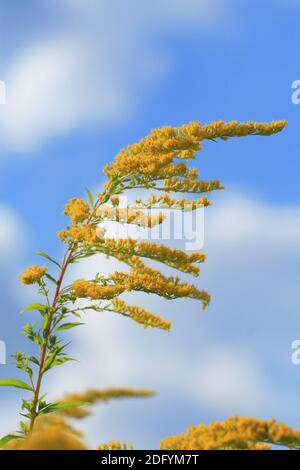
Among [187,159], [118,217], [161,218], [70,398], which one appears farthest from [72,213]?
[70,398]

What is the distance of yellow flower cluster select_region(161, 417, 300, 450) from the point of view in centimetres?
302

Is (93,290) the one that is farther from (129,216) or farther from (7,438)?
(7,438)

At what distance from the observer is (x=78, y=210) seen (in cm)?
649

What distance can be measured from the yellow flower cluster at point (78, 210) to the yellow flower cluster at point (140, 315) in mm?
938

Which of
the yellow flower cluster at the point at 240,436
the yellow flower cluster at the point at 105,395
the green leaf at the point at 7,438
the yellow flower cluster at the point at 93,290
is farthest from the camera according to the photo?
the yellow flower cluster at the point at 93,290

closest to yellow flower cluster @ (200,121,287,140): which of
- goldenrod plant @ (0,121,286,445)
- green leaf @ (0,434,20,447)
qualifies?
goldenrod plant @ (0,121,286,445)

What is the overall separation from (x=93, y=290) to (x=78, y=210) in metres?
0.88

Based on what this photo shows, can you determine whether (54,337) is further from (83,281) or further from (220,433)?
(220,433)

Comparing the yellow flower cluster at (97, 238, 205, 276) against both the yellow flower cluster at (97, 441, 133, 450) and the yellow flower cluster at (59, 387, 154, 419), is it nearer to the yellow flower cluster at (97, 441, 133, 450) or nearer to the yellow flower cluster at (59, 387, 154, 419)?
the yellow flower cluster at (59, 387, 154, 419)

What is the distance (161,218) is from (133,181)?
20.3 inches

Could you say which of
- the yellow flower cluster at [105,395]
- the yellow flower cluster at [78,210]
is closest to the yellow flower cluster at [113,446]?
the yellow flower cluster at [105,395]

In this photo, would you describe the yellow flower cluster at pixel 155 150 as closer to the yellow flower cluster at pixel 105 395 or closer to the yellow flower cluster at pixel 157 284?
the yellow flower cluster at pixel 157 284

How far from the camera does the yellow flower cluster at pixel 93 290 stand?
6230mm

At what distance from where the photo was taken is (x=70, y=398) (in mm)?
5578
